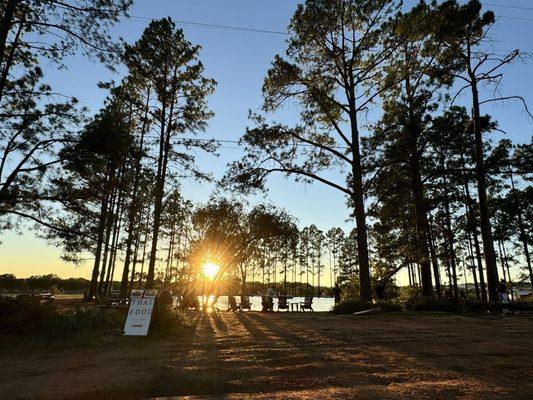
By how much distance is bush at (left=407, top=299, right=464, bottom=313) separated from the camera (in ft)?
50.6

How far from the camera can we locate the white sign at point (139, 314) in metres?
8.57

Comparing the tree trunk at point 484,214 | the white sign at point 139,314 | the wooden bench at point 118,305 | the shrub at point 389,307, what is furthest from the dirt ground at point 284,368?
the tree trunk at point 484,214

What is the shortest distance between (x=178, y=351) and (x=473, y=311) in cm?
1391

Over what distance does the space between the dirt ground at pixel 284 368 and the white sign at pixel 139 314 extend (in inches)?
10.3

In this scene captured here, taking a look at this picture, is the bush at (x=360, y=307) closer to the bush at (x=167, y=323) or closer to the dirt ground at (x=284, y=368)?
the dirt ground at (x=284, y=368)

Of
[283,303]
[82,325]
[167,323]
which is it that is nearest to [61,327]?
[82,325]

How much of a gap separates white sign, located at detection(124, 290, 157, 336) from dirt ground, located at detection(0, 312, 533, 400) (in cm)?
26

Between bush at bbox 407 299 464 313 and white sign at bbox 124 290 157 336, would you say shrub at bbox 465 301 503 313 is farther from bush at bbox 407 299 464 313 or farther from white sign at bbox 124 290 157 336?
white sign at bbox 124 290 157 336

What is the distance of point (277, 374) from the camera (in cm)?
493

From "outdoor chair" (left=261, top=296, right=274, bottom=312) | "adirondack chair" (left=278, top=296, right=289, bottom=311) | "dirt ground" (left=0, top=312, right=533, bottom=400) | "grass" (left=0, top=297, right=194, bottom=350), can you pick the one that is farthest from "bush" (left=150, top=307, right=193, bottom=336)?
"adirondack chair" (left=278, top=296, right=289, bottom=311)

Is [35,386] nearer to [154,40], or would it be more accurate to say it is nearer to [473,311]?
[154,40]

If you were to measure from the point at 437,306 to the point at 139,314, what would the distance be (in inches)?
512

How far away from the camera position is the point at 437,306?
51.8ft

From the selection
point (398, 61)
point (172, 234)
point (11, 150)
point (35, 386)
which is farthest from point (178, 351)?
point (172, 234)
